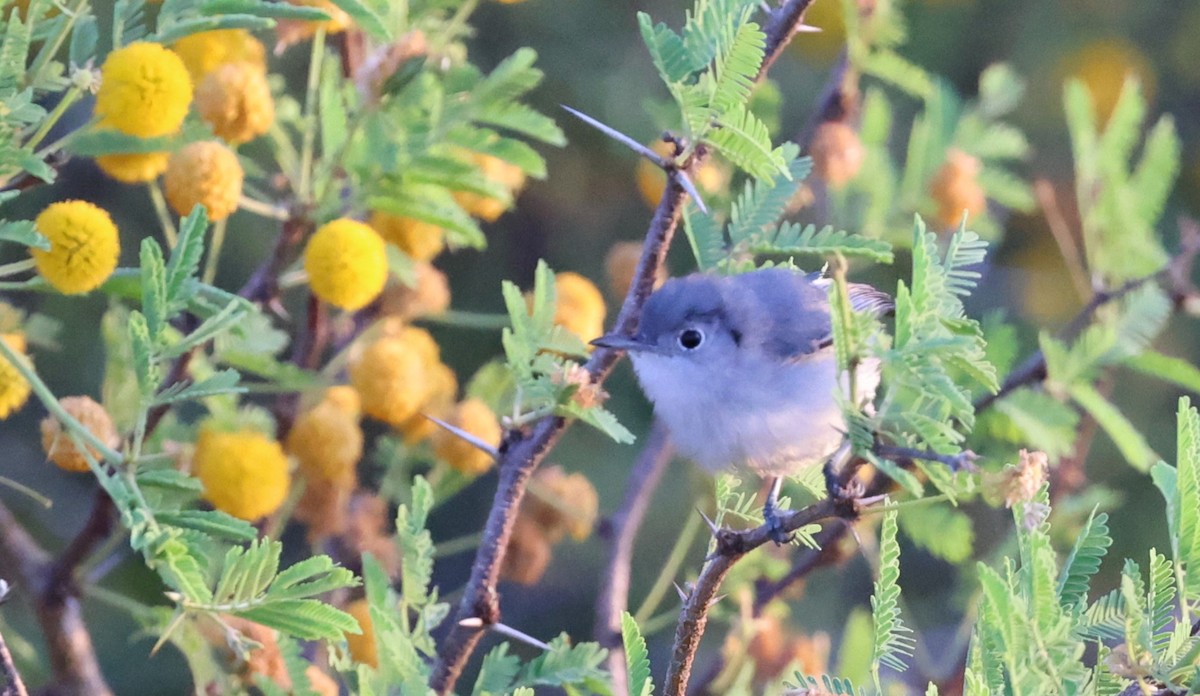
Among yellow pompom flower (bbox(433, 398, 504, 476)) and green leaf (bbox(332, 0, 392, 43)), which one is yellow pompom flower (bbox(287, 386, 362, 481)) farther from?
green leaf (bbox(332, 0, 392, 43))

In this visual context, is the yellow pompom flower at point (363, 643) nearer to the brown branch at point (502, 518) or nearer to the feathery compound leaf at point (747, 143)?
the brown branch at point (502, 518)

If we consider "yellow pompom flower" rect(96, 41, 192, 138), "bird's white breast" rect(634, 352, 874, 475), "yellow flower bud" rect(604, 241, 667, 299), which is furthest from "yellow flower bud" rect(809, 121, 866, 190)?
"yellow pompom flower" rect(96, 41, 192, 138)

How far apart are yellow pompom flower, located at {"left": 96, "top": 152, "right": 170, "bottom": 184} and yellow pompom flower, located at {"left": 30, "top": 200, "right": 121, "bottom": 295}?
0.81ft

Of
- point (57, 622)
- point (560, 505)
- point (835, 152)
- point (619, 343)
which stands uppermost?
point (835, 152)

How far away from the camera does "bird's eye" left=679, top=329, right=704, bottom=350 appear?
237 centimetres

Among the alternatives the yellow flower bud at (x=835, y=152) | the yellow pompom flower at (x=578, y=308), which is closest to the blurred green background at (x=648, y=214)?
the yellow flower bud at (x=835, y=152)

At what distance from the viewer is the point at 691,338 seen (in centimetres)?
238

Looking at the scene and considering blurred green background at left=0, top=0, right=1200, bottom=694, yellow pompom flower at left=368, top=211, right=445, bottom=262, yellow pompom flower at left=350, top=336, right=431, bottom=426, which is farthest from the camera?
blurred green background at left=0, top=0, right=1200, bottom=694

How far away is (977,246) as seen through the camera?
4.92ft

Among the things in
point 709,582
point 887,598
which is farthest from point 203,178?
point 887,598

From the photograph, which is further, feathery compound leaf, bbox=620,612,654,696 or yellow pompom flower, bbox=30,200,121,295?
yellow pompom flower, bbox=30,200,121,295

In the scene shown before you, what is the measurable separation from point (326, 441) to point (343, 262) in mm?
417

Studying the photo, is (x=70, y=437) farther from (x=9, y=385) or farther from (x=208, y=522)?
(x=208, y=522)

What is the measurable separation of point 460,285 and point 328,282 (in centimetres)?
200
